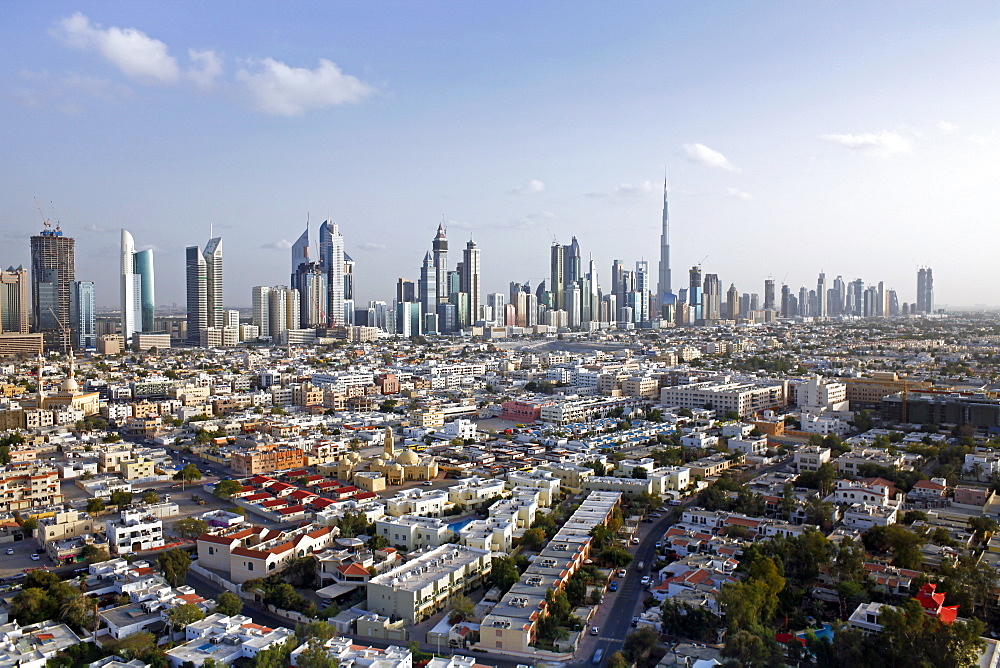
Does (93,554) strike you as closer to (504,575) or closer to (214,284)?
(504,575)

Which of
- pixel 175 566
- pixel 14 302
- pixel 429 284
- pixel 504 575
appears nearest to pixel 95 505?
pixel 175 566

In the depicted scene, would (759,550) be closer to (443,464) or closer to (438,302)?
(443,464)

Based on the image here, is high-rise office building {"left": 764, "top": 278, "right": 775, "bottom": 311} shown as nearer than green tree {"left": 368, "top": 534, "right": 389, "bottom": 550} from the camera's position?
No

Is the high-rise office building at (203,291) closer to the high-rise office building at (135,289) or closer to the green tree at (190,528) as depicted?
the high-rise office building at (135,289)

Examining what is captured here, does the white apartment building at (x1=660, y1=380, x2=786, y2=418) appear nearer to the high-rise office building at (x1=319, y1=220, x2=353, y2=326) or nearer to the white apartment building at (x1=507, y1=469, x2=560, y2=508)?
the white apartment building at (x1=507, y1=469, x2=560, y2=508)

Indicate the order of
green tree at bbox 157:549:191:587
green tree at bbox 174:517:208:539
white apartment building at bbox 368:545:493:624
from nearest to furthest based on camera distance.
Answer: white apartment building at bbox 368:545:493:624, green tree at bbox 157:549:191:587, green tree at bbox 174:517:208:539

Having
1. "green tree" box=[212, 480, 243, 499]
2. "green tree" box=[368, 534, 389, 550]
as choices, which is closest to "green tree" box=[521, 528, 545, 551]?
"green tree" box=[368, 534, 389, 550]
